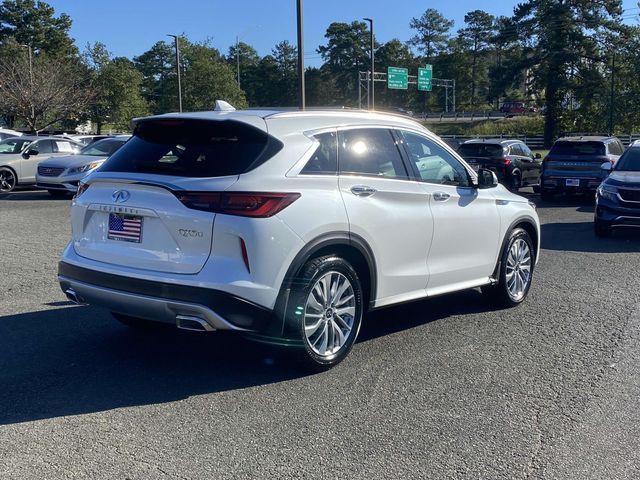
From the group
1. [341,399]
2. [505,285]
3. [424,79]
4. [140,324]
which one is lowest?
[341,399]

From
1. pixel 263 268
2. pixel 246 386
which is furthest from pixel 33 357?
pixel 263 268

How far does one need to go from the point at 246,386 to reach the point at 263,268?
2.82 ft

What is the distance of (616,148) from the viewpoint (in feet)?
59.8

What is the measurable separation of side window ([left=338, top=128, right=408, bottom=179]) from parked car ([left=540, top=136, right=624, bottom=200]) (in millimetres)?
12979

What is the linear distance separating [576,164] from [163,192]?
Result: 15.0 meters

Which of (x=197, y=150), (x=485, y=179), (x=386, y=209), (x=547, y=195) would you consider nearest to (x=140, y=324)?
(x=197, y=150)

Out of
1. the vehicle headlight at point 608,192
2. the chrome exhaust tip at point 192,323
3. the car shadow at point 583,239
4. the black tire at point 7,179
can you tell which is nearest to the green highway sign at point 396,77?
the black tire at point 7,179

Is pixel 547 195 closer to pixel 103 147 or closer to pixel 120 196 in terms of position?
pixel 103 147

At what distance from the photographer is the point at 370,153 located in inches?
215

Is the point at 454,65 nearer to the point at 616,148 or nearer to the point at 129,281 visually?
the point at 616,148

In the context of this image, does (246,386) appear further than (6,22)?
No

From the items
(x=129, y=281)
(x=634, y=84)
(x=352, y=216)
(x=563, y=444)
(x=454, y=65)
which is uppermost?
(x=454, y=65)

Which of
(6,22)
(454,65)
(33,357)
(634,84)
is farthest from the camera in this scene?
(454,65)

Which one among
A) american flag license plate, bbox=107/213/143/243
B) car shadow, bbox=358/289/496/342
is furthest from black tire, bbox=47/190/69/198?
american flag license plate, bbox=107/213/143/243
